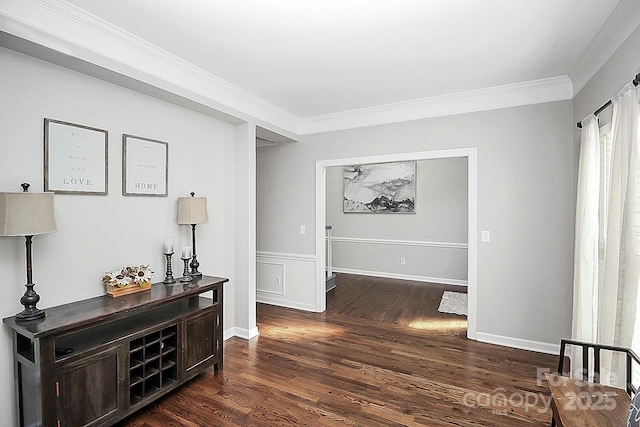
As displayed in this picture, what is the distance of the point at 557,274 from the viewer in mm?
3080

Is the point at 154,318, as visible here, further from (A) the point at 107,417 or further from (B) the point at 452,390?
(B) the point at 452,390

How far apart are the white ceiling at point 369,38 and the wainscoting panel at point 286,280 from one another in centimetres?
231

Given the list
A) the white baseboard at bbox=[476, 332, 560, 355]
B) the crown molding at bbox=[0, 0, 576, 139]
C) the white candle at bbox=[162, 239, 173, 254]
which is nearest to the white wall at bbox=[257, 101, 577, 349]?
the white baseboard at bbox=[476, 332, 560, 355]

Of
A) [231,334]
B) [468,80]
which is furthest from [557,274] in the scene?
[231,334]

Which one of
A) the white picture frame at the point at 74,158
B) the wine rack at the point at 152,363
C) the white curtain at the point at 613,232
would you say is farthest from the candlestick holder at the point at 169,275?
the white curtain at the point at 613,232

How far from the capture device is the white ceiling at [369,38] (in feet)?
6.37

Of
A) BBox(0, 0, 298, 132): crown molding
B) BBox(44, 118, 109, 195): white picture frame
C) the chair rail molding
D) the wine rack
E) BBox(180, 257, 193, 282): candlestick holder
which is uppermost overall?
BBox(0, 0, 298, 132): crown molding

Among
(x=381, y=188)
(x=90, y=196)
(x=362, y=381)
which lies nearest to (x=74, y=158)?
(x=90, y=196)

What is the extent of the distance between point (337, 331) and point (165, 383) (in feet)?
6.23

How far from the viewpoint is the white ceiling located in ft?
6.37

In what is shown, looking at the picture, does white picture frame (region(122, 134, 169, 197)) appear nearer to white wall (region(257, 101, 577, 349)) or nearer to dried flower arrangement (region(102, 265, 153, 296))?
dried flower arrangement (region(102, 265, 153, 296))

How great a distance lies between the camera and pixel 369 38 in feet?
7.51

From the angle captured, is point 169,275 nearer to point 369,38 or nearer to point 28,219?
point 28,219

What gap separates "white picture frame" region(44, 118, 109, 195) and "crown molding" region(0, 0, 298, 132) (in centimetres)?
47
